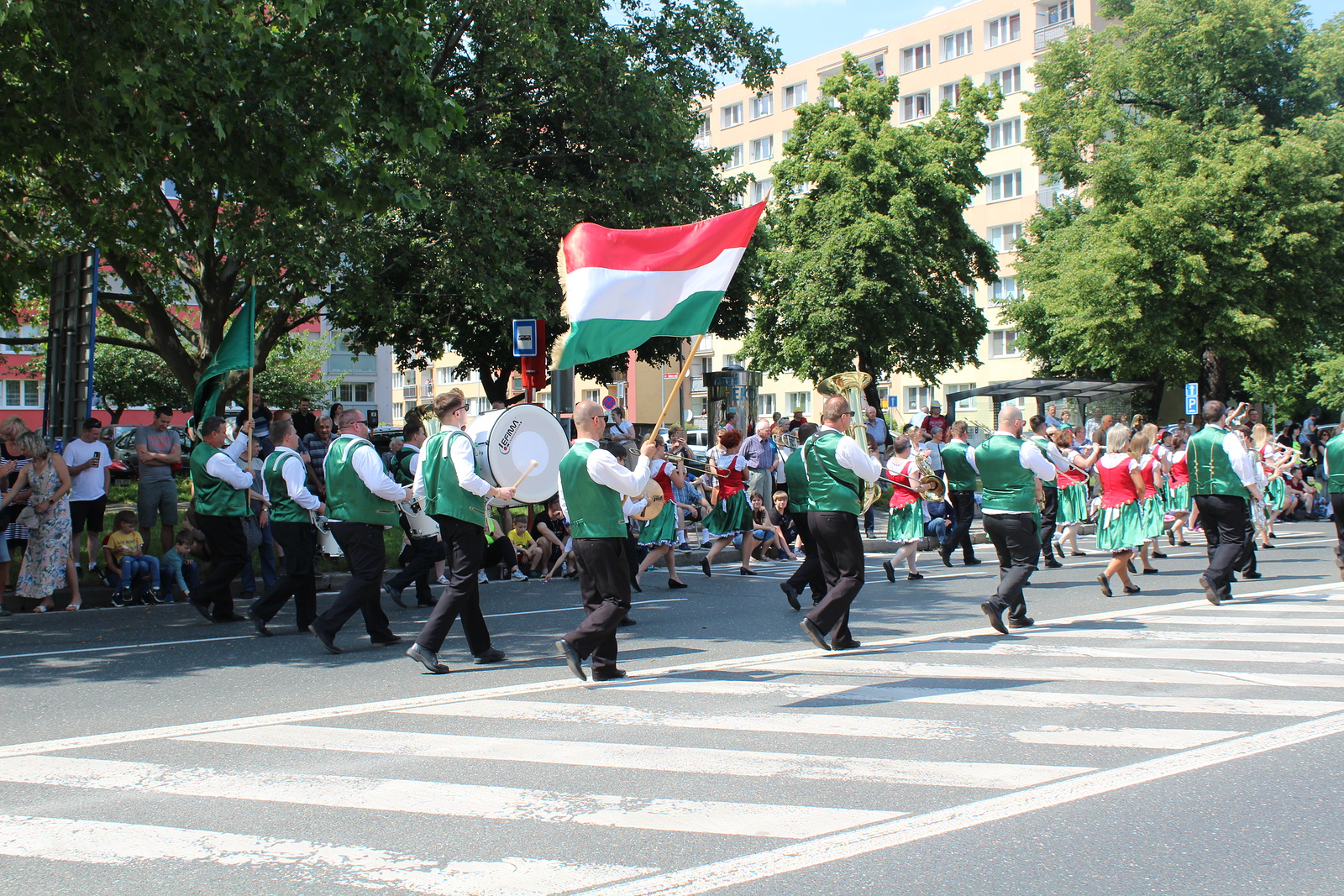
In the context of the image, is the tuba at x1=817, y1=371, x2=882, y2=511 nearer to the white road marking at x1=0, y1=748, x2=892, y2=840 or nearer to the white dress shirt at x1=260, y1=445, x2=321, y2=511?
the white dress shirt at x1=260, y1=445, x2=321, y2=511

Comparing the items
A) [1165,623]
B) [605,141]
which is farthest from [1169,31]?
[1165,623]

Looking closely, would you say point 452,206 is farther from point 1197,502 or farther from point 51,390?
point 1197,502

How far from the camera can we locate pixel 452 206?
68.3 feet

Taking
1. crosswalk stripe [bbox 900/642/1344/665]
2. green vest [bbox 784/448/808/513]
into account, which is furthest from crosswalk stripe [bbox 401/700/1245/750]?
green vest [bbox 784/448/808/513]

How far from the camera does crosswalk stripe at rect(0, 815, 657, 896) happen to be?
14.0 feet

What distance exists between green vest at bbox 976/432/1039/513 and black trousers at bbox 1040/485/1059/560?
16.5 feet

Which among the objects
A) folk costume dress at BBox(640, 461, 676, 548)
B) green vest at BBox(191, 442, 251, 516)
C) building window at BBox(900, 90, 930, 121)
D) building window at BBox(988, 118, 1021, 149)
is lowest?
folk costume dress at BBox(640, 461, 676, 548)

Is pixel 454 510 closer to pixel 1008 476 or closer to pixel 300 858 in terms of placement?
pixel 300 858

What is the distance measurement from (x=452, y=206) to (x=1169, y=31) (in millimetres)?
26858

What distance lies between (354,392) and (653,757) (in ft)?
267

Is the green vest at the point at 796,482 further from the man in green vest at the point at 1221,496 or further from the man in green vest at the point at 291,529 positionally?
the man in green vest at the point at 291,529

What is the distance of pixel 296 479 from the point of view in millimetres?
10539

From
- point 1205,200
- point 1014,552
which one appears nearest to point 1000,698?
point 1014,552

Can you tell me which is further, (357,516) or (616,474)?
(357,516)
